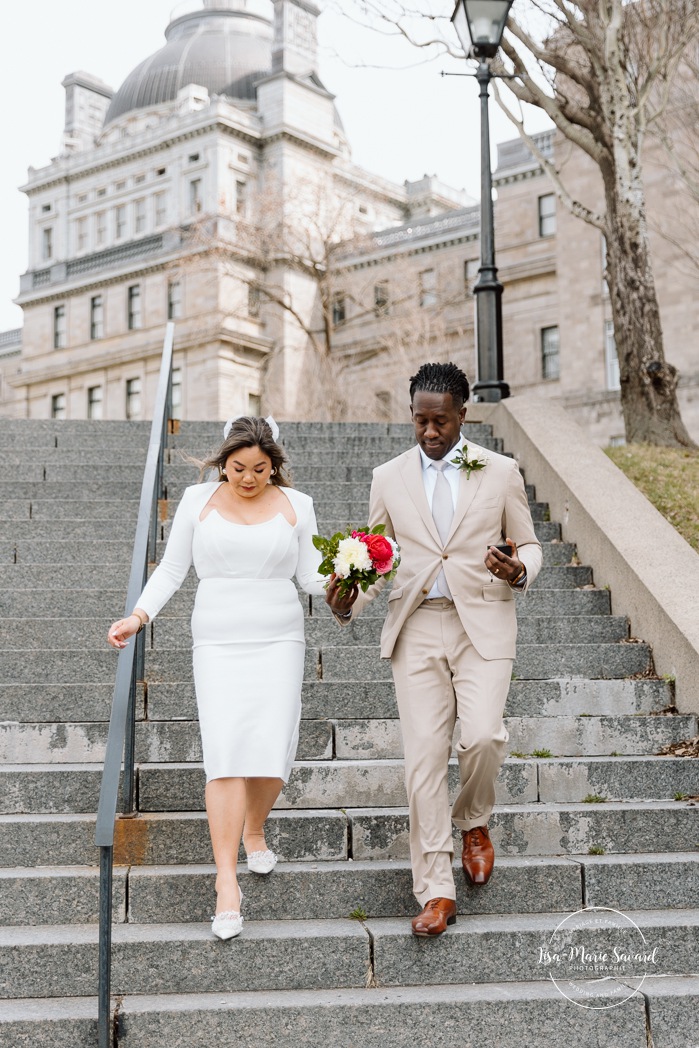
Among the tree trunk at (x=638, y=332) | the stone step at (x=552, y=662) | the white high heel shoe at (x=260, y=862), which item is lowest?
the white high heel shoe at (x=260, y=862)

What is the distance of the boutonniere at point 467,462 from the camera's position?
468 centimetres

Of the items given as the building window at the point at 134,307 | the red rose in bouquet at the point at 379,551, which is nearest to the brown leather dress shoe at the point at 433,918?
the red rose in bouquet at the point at 379,551

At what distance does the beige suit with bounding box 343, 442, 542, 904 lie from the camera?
4492 millimetres

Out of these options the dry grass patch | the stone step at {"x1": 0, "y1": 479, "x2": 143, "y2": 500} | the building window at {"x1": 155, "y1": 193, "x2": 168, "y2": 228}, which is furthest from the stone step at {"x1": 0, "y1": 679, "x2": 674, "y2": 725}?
the building window at {"x1": 155, "y1": 193, "x2": 168, "y2": 228}

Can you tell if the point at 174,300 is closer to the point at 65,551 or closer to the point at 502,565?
the point at 65,551

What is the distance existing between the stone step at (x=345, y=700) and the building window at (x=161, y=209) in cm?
5991

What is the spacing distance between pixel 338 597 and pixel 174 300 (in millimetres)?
55842

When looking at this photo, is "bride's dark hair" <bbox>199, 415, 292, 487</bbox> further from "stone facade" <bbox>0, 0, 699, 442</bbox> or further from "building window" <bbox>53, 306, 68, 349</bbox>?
"building window" <bbox>53, 306, 68, 349</bbox>

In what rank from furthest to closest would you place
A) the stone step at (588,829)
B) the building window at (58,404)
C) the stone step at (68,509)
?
the building window at (58,404)
the stone step at (68,509)
the stone step at (588,829)

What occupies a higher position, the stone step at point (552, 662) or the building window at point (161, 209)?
the building window at point (161, 209)

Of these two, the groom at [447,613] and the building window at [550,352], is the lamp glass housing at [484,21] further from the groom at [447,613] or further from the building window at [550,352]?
the building window at [550,352]

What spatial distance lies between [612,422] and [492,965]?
34767 mm

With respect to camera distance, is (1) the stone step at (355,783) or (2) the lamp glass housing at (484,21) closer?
(1) the stone step at (355,783)

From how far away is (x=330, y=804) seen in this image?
5582mm
